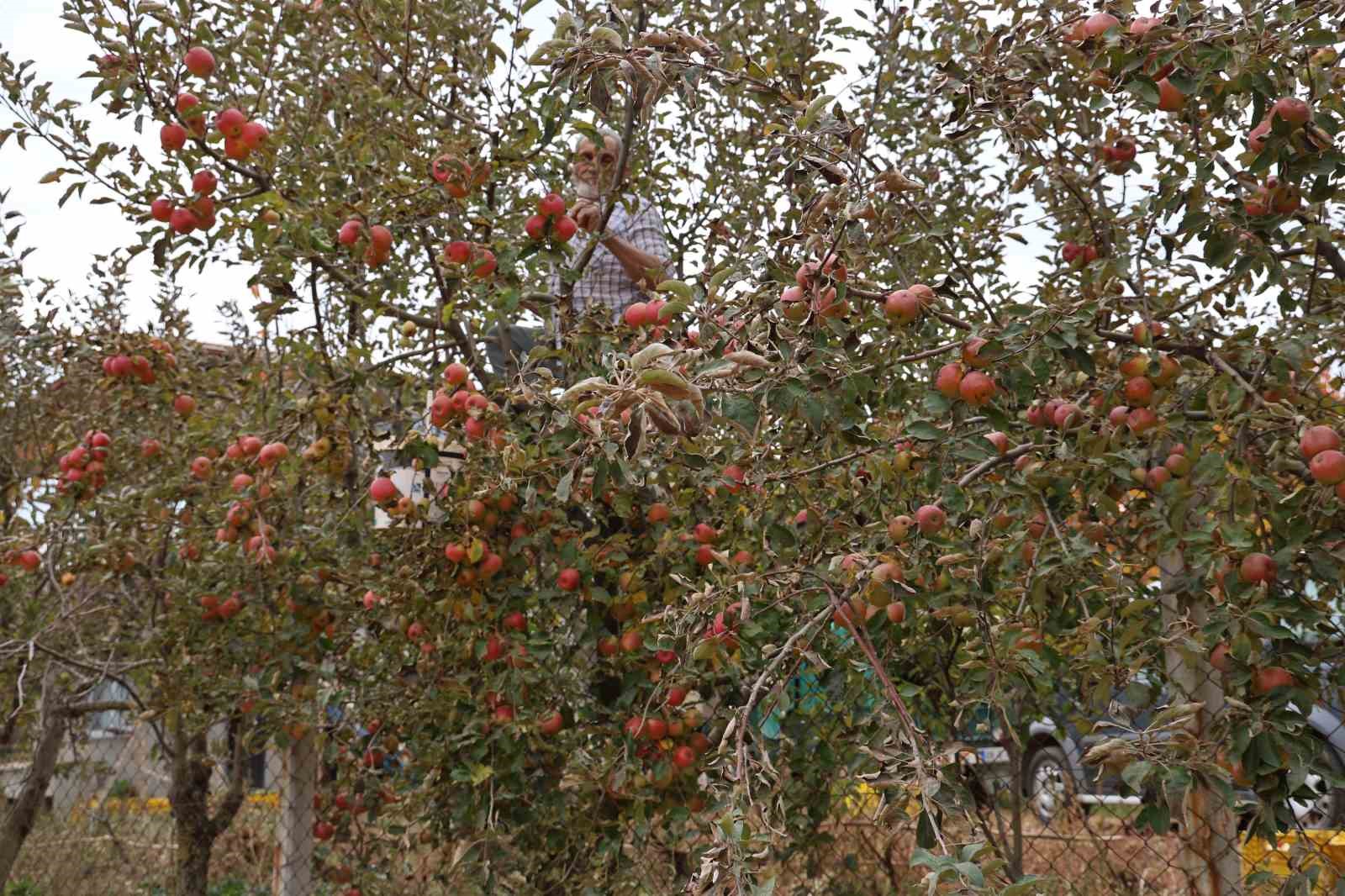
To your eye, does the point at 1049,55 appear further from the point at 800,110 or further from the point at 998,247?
the point at 998,247

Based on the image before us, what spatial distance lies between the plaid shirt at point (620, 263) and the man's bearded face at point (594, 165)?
1.95ft

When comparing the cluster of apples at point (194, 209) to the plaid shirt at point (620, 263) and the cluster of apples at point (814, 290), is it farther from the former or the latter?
the cluster of apples at point (814, 290)

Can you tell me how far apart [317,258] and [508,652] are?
104 centimetres

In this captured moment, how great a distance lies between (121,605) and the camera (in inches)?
154

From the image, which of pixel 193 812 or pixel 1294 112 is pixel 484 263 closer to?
pixel 1294 112

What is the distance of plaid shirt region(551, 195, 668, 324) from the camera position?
3465 millimetres

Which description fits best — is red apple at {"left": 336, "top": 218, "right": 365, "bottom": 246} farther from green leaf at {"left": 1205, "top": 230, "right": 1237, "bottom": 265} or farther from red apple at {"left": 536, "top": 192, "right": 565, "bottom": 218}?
green leaf at {"left": 1205, "top": 230, "right": 1237, "bottom": 265}

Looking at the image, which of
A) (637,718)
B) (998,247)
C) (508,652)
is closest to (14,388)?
(508,652)

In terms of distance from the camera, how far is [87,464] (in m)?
3.33

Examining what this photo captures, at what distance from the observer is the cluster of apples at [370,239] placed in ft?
8.25

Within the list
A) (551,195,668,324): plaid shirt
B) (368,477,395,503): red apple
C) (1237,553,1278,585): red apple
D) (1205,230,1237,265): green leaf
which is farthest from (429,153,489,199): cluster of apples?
(1237,553,1278,585): red apple

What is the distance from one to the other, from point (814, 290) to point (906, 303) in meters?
0.21

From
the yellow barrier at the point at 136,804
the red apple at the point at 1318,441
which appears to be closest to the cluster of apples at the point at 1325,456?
the red apple at the point at 1318,441

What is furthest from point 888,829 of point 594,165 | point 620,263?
point 620,263
